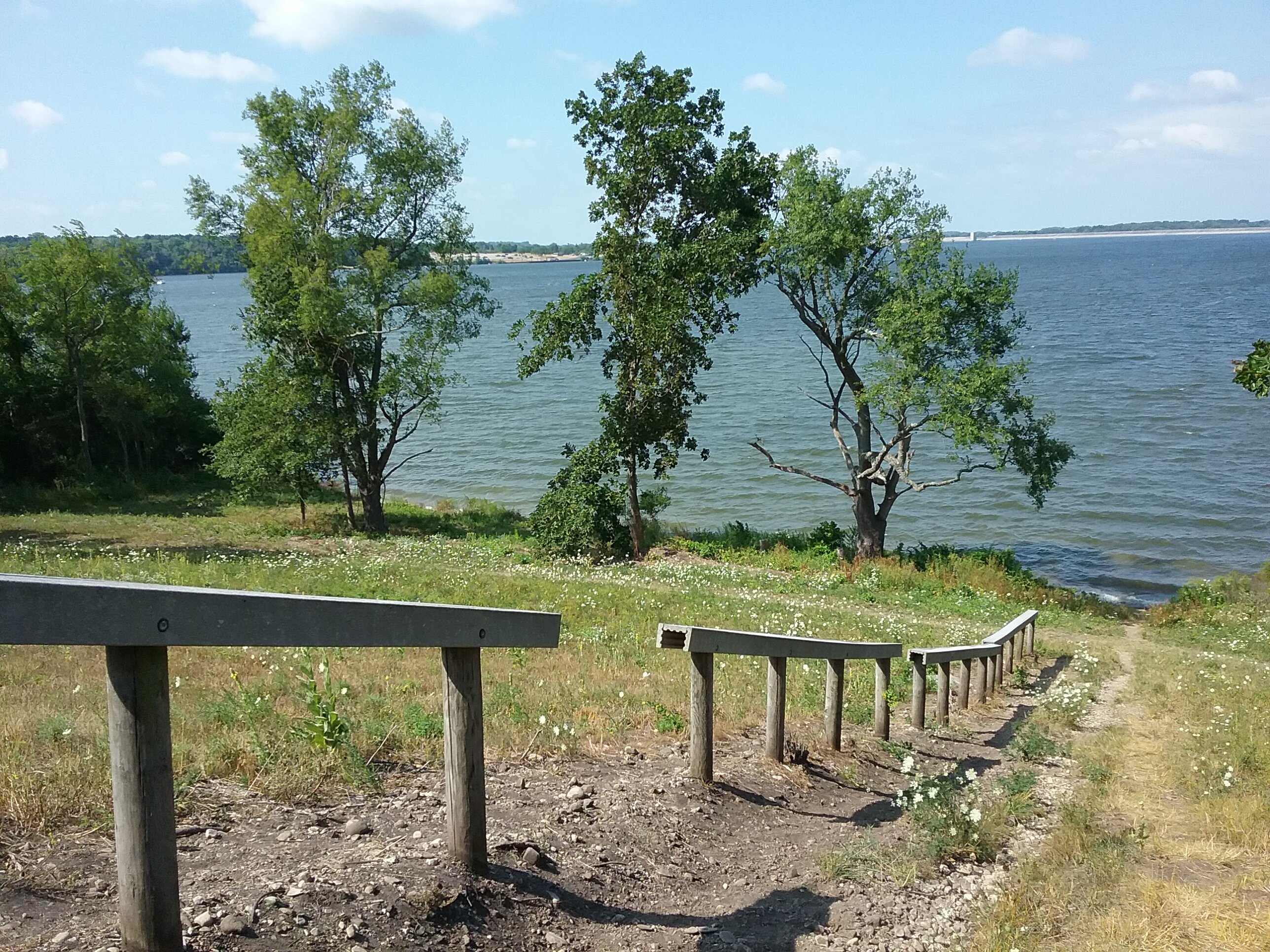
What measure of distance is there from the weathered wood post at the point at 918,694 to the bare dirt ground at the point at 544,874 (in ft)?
9.07

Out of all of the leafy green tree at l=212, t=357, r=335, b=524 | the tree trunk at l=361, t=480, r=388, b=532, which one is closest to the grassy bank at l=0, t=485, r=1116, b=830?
the tree trunk at l=361, t=480, r=388, b=532

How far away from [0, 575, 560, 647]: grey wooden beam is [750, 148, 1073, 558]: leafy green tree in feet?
74.3

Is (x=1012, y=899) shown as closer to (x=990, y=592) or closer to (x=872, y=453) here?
(x=990, y=592)

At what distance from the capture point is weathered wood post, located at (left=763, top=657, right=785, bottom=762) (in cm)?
685

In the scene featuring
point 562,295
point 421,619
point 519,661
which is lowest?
point 519,661

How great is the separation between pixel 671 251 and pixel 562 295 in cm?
349

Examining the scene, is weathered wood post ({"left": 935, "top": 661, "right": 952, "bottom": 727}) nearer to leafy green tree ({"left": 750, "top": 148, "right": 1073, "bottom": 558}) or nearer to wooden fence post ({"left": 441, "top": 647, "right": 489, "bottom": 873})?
wooden fence post ({"left": 441, "top": 647, "right": 489, "bottom": 873})

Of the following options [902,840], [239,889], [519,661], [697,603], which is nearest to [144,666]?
[239,889]

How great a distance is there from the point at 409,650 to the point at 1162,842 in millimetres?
7070

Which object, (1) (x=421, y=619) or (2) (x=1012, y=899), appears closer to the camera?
(1) (x=421, y=619)

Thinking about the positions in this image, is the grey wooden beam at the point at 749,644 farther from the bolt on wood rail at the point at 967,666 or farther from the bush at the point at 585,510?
the bush at the point at 585,510

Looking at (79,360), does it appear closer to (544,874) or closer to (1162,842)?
(544,874)

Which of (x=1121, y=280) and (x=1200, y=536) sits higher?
(x=1121, y=280)

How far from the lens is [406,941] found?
3654 mm
